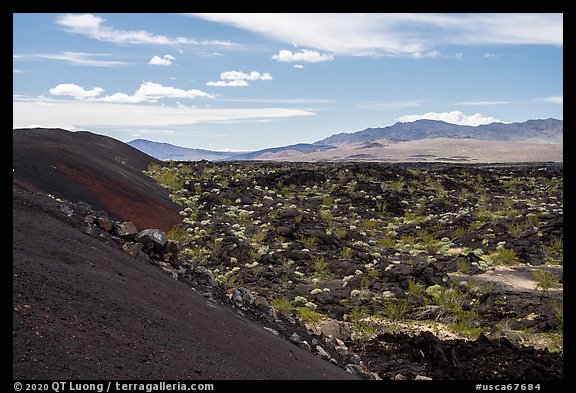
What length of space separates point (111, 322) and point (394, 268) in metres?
11.5

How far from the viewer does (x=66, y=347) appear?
4746 millimetres

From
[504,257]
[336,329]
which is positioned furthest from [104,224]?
[504,257]

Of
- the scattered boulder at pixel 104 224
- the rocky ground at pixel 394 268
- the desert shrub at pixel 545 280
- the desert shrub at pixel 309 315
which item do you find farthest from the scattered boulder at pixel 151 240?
the desert shrub at pixel 545 280

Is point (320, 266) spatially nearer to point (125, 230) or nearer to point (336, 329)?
point (336, 329)

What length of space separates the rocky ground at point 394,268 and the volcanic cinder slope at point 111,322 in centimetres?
170

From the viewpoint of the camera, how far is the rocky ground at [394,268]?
9219 mm

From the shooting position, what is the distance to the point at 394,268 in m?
15.7

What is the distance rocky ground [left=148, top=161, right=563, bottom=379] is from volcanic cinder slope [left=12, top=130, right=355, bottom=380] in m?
1.70

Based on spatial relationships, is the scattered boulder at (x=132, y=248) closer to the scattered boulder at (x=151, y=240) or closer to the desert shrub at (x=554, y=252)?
the scattered boulder at (x=151, y=240)

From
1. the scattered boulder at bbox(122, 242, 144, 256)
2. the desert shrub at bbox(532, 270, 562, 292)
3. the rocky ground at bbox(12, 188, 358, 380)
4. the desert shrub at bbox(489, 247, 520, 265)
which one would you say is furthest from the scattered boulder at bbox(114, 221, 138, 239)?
the desert shrub at bbox(489, 247, 520, 265)

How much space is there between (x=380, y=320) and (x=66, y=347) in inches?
338
